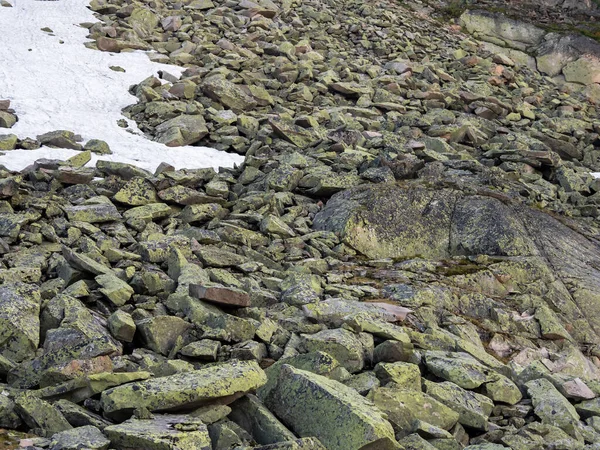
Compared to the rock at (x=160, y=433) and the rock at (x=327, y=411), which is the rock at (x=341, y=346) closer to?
the rock at (x=327, y=411)

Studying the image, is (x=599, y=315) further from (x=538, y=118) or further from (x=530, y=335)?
(x=538, y=118)

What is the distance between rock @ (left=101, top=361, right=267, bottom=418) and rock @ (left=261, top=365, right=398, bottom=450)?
41 centimetres

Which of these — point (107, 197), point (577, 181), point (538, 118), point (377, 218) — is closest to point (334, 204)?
point (377, 218)

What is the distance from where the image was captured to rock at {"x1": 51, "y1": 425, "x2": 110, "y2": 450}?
5383 millimetres

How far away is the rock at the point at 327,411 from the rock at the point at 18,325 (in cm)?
314

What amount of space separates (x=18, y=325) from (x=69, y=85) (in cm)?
1585

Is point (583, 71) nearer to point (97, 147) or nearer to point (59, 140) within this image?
point (97, 147)

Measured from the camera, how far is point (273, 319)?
30.7 ft

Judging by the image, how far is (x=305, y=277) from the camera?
11008 mm

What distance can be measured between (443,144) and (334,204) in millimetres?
6790

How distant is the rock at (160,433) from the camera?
18.0 feet

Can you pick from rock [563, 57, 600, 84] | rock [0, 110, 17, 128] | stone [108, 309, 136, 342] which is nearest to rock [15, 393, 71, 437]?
stone [108, 309, 136, 342]

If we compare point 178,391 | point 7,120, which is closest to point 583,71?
point 7,120

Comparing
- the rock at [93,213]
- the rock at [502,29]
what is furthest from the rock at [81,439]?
the rock at [502,29]
